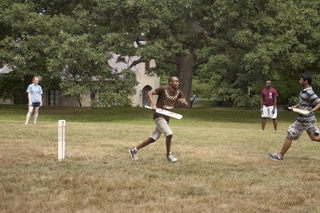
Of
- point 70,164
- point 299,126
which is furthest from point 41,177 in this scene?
point 299,126

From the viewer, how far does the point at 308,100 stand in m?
9.90

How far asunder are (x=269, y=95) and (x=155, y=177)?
10837 millimetres

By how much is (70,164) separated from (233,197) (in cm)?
363

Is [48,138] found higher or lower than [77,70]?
lower

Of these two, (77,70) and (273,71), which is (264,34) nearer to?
(273,71)

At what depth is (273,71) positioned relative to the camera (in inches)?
964

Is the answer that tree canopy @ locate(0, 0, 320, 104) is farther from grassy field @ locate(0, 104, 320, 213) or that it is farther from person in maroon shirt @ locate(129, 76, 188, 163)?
person in maroon shirt @ locate(129, 76, 188, 163)

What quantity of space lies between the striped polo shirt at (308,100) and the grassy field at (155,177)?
36.4 inches

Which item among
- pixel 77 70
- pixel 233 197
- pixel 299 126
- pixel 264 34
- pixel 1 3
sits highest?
pixel 1 3

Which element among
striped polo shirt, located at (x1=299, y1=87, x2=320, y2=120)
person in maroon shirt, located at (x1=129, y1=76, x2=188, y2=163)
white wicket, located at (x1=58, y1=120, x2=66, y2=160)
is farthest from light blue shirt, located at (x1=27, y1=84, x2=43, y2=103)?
striped polo shirt, located at (x1=299, y1=87, x2=320, y2=120)

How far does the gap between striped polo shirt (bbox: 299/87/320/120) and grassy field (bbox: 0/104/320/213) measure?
93 centimetres

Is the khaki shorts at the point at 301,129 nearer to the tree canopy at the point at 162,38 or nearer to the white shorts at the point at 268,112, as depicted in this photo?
the white shorts at the point at 268,112

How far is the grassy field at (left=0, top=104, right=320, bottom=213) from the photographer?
20.4ft

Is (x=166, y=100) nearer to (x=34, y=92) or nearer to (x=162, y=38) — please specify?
(x=34, y=92)
